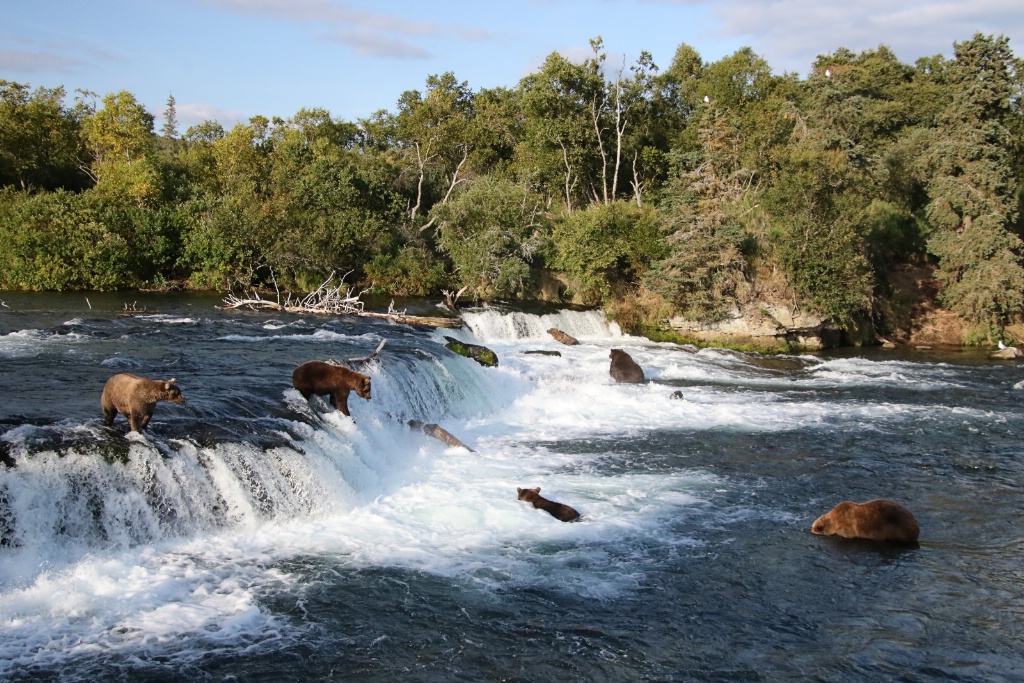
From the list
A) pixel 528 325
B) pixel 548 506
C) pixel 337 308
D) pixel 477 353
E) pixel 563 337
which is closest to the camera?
pixel 548 506

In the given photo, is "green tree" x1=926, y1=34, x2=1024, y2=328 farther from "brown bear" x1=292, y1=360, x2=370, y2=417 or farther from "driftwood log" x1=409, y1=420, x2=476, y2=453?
"brown bear" x1=292, y1=360, x2=370, y2=417

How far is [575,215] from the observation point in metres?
30.8

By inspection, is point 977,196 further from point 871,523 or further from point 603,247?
point 871,523

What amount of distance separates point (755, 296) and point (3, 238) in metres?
27.2

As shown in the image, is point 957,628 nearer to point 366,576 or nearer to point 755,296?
point 366,576

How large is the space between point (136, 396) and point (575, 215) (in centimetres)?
2216

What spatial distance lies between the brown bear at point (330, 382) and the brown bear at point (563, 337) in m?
13.1

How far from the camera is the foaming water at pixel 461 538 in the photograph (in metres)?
7.84

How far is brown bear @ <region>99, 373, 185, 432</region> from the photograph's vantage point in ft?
34.8

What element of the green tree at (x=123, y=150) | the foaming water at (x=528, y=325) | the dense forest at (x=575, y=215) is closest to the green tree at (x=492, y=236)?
the dense forest at (x=575, y=215)

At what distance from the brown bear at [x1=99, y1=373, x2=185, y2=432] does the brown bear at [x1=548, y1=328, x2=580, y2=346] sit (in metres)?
16.7

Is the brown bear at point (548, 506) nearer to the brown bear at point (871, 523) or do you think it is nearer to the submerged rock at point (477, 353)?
the brown bear at point (871, 523)

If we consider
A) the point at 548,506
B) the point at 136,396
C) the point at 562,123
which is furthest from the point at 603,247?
the point at 136,396

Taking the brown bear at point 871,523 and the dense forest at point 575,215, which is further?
the dense forest at point 575,215
